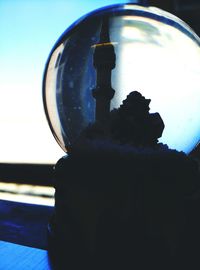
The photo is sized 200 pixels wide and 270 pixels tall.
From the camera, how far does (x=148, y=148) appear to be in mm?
552

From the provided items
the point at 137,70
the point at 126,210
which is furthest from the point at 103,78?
the point at 126,210

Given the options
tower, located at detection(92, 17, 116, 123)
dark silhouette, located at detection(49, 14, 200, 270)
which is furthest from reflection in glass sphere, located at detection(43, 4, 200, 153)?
dark silhouette, located at detection(49, 14, 200, 270)

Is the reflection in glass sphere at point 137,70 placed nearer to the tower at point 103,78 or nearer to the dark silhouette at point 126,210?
the tower at point 103,78

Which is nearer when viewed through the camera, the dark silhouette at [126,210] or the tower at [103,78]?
the dark silhouette at [126,210]

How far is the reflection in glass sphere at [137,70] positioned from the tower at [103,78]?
14 mm

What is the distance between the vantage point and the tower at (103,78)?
2.20 ft

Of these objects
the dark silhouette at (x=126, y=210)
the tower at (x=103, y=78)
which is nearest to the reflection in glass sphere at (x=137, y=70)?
the tower at (x=103, y=78)

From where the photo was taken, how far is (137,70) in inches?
28.8

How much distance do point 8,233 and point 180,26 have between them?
63 centimetres

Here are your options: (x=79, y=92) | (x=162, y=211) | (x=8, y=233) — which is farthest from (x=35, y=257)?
(x=79, y=92)

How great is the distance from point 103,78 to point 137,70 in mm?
102

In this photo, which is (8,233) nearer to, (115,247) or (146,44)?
(115,247)

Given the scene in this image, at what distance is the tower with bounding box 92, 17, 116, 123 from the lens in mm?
671

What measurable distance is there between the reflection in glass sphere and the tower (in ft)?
0.05
